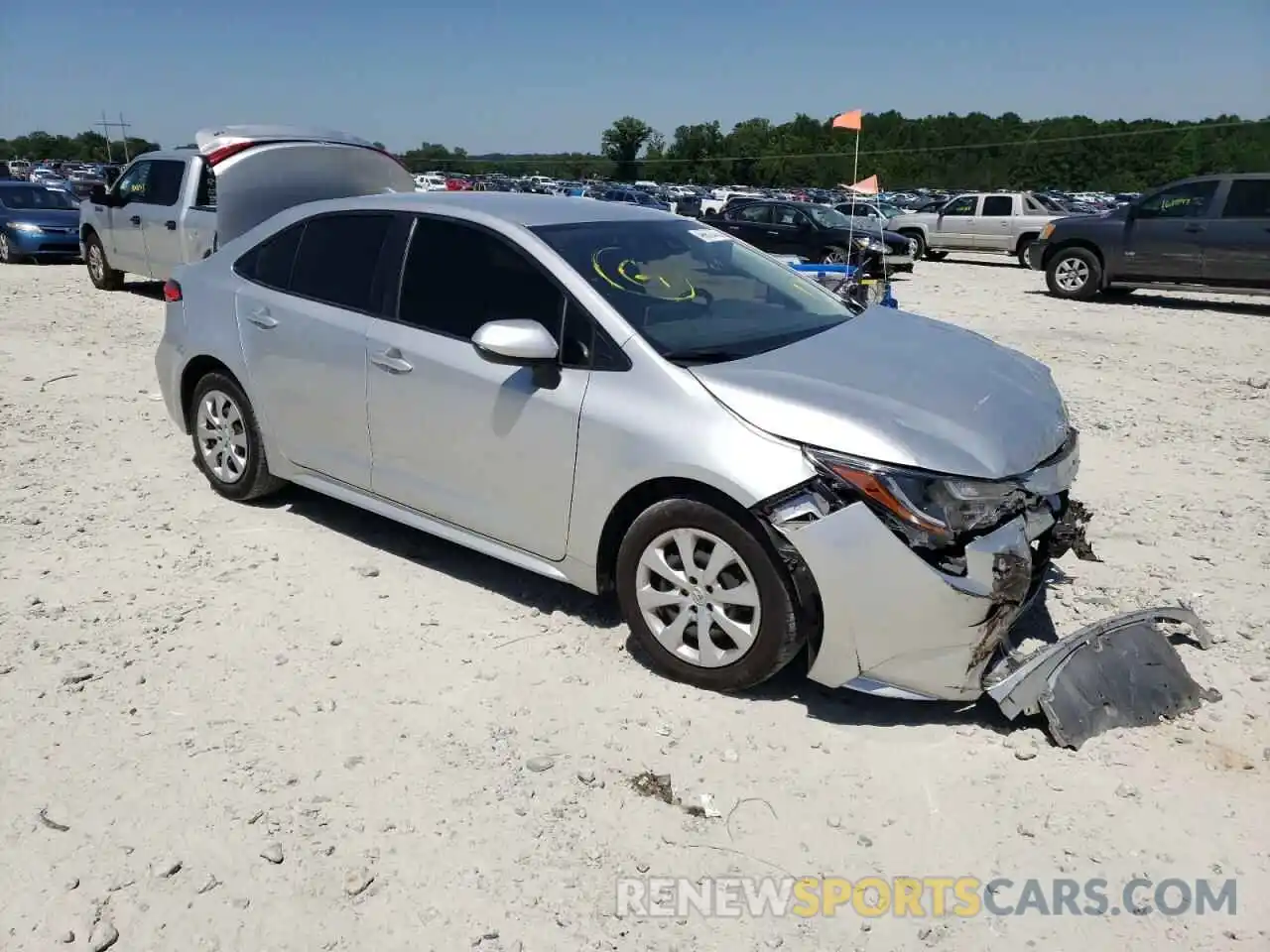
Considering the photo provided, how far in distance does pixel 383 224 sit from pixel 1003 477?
2.89 metres

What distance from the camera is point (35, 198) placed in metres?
17.8

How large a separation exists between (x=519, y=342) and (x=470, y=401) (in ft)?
1.50

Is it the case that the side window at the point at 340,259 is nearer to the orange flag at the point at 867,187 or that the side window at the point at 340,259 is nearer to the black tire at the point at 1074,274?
the orange flag at the point at 867,187

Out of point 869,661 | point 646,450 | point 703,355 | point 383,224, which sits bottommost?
point 869,661

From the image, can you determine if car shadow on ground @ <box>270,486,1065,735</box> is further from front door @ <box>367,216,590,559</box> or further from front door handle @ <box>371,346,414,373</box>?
front door handle @ <box>371,346,414,373</box>

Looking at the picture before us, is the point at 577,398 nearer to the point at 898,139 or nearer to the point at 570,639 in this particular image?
the point at 570,639

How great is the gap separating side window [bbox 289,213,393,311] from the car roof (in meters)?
0.08

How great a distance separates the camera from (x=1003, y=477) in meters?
3.23

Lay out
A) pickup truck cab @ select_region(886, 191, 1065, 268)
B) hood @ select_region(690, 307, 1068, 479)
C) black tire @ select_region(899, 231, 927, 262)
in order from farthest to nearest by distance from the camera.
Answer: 1. black tire @ select_region(899, 231, 927, 262)
2. pickup truck cab @ select_region(886, 191, 1065, 268)
3. hood @ select_region(690, 307, 1068, 479)

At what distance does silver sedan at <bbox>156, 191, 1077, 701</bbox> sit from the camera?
317cm

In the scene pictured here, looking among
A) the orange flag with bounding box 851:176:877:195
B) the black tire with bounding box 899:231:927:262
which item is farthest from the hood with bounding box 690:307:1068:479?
the black tire with bounding box 899:231:927:262

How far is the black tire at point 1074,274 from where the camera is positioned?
48.5 feet

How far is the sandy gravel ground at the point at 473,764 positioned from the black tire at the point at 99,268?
950 centimetres

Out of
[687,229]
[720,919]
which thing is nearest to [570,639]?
[720,919]
